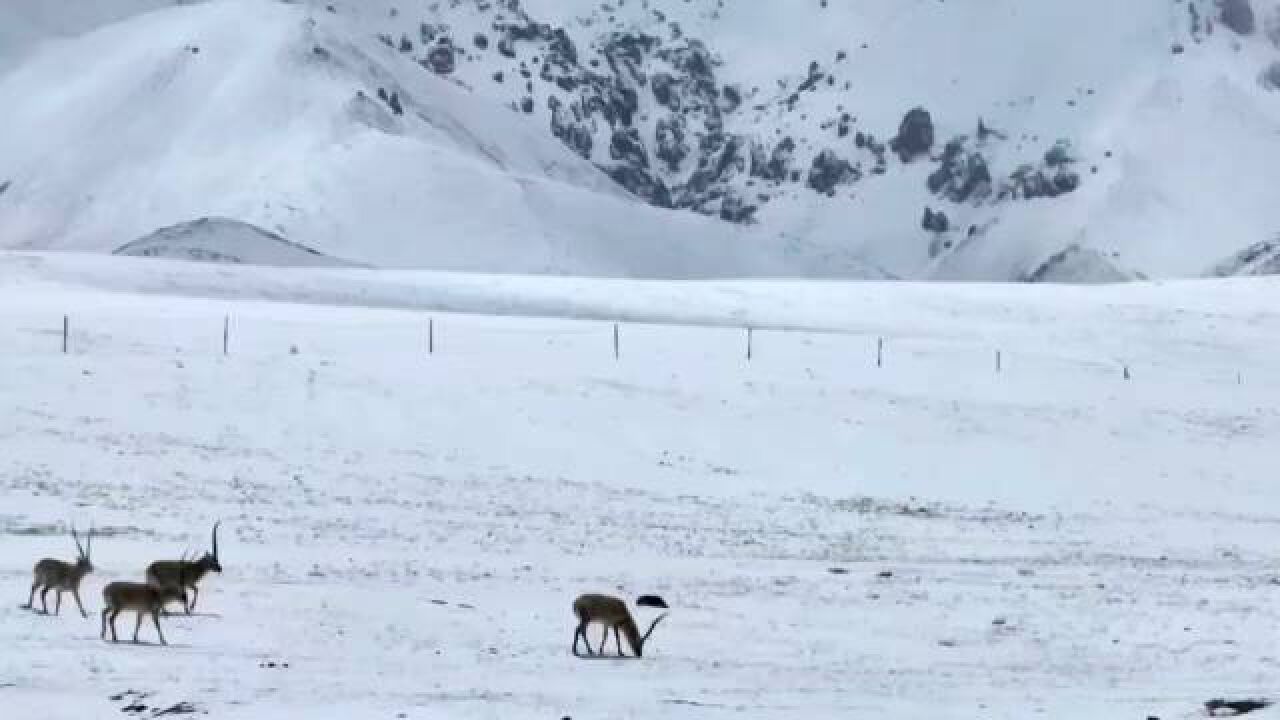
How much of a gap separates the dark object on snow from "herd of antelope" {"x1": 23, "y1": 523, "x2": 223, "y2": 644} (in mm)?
10897

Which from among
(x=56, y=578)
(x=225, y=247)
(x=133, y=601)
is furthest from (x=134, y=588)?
(x=225, y=247)

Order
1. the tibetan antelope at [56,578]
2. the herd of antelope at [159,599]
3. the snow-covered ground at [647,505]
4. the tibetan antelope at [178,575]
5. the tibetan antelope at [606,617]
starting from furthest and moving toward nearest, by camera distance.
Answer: the tibetan antelope at [178,575] < the tibetan antelope at [56,578] < the tibetan antelope at [606,617] < the herd of antelope at [159,599] < the snow-covered ground at [647,505]

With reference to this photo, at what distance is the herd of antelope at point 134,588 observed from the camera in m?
21.5

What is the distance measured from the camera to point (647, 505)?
39.2m

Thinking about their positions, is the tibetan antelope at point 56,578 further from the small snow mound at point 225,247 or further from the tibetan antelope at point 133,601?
the small snow mound at point 225,247

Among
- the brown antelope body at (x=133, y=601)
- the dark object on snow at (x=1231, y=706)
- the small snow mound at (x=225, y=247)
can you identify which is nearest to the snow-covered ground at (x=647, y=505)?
the dark object on snow at (x=1231, y=706)

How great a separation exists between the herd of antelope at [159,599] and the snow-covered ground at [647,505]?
338 millimetres

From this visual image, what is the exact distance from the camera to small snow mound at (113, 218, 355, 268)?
477ft

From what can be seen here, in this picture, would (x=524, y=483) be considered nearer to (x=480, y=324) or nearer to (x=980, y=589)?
(x=980, y=589)

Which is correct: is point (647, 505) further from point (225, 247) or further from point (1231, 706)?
point (225, 247)

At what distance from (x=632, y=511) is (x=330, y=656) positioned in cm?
1686

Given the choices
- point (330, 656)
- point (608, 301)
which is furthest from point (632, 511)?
point (608, 301)

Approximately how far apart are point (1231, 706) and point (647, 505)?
2132 cm

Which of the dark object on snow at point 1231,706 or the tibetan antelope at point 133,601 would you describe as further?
the tibetan antelope at point 133,601
